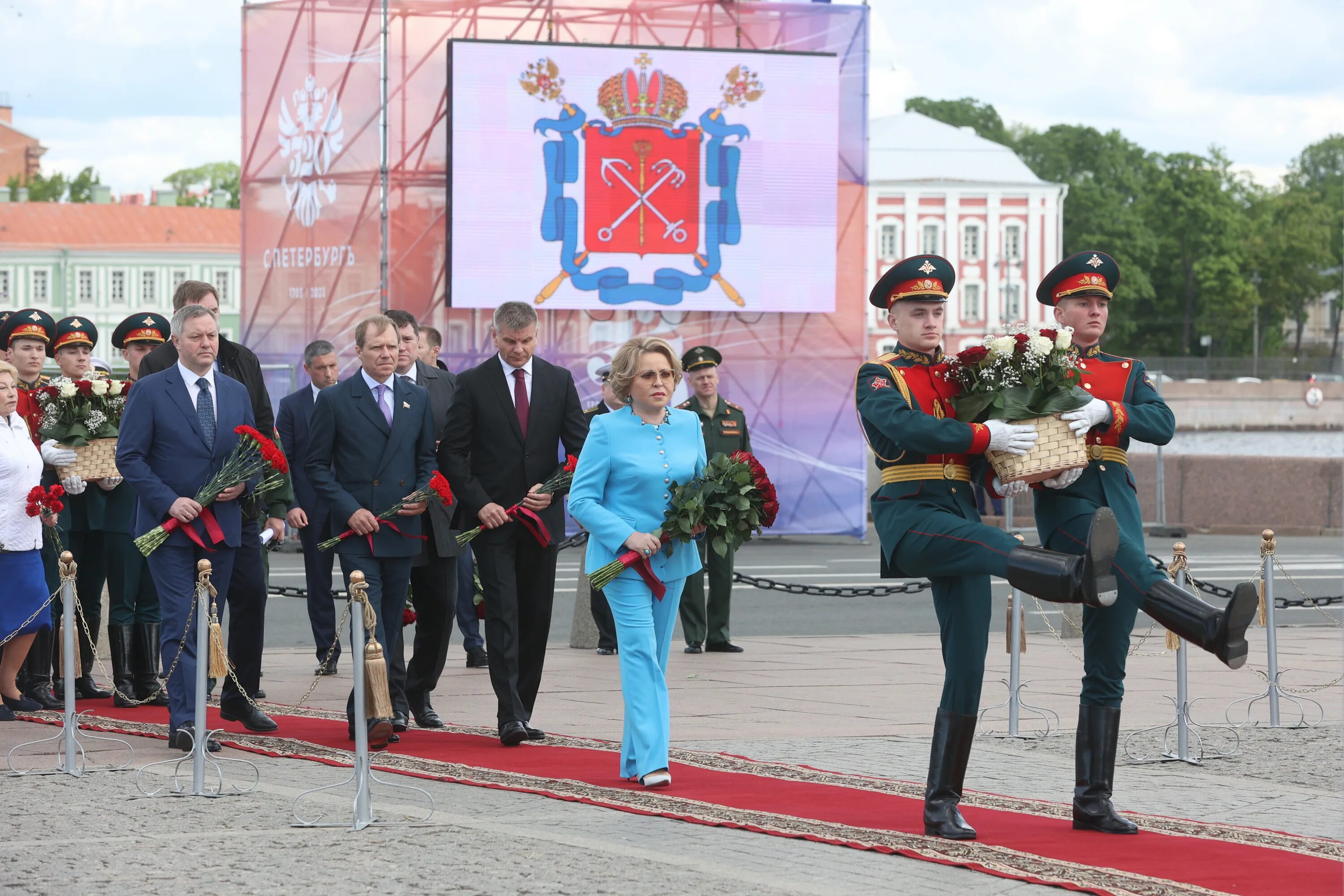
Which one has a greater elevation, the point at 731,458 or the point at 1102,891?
the point at 731,458

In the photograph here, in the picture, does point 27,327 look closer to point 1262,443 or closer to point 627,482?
point 627,482

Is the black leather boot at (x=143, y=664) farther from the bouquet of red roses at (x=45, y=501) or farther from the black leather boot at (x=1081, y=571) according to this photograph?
the black leather boot at (x=1081, y=571)

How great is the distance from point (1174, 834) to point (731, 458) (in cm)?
236

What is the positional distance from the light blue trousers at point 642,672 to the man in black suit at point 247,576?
2178 millimetres

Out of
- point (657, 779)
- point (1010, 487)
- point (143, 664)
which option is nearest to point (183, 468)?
point (143, 664)

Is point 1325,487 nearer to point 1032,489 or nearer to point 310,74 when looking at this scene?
point 310,74

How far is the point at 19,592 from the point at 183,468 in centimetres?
145

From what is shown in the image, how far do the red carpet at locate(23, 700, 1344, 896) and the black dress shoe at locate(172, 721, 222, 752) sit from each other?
0.18m

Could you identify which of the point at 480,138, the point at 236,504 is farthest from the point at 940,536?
the point at 480,138

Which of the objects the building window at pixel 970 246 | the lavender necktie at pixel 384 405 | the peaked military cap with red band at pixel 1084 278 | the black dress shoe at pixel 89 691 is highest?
the building window at pixel 970 246

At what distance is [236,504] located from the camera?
8.70 metres

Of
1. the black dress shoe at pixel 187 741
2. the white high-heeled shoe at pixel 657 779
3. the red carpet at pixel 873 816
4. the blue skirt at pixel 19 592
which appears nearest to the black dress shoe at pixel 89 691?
the blue skirt at pixel 19 592

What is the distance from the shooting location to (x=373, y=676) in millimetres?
6984

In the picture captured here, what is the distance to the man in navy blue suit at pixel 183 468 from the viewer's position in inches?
334
